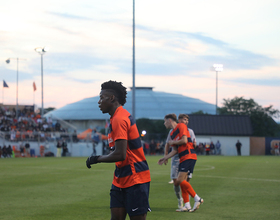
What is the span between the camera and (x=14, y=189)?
1334 centimetres

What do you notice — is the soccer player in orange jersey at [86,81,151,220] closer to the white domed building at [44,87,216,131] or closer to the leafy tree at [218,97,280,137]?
the leafy tree at [218,97,280,137]

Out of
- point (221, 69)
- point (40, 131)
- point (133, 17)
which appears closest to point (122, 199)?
point (133, 17)

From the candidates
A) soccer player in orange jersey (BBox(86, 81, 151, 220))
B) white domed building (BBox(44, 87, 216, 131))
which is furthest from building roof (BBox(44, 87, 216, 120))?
soccer player in orange jersey (BBox(86, 81, 151, 220))

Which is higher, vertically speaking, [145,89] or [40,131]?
[145,89]

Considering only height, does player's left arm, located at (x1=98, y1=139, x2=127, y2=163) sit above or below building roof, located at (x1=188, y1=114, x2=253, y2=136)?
above

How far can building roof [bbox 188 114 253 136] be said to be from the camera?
5575 centimetres

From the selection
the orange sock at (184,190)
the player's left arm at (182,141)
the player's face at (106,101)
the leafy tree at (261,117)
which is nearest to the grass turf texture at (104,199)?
the orange sock at (184,190)

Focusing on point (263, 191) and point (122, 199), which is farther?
point (263, 191)

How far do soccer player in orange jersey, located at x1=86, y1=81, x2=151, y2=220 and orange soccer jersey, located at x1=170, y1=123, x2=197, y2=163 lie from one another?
13.8ft

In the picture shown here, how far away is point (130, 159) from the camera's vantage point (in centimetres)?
489

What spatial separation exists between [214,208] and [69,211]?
3.18m

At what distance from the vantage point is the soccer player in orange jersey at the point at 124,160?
4.71 metres

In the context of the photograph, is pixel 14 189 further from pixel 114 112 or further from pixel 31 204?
pixel 114 112

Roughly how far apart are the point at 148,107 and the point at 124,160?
361 ft
